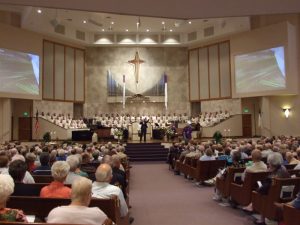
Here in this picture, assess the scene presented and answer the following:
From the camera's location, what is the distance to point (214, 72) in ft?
73.7

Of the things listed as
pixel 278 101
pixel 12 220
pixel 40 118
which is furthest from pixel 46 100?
pixel 12 220

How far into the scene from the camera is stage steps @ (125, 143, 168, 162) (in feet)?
50.9

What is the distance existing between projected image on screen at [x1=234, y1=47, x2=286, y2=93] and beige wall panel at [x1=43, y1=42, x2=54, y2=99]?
37.2ft

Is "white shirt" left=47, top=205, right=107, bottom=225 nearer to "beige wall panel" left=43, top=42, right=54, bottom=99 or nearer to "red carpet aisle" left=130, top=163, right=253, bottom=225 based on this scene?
"red carpet aisle" left=130, top=163, right=253, bottom=225

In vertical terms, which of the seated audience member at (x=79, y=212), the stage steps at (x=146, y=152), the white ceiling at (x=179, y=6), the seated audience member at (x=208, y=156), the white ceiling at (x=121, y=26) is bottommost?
the stage steps at (x=146, y=152)

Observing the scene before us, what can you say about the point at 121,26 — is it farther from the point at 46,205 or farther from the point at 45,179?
the point at 46,205

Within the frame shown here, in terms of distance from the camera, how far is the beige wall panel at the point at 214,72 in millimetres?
22250

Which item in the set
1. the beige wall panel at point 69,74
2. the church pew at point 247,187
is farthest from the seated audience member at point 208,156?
the beige wall panel at point 69,74

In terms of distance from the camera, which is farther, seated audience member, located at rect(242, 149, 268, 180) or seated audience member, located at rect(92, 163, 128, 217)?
seated audience member, located at rect(242, 149, 268, 180)

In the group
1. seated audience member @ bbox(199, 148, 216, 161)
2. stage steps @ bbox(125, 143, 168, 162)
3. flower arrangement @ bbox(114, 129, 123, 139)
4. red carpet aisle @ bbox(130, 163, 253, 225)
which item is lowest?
red carpet aisle @ bbox(130, 163, 253, 225)

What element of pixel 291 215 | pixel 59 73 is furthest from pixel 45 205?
pixel 59 73

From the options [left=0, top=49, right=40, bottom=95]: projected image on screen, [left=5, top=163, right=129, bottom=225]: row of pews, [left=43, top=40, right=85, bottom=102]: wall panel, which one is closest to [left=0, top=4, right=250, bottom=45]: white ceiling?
[left=43, top=40, right=85, bottom=102]: wall panel

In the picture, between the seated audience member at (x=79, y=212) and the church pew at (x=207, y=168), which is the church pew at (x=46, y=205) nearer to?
the seated audience member at (x=79, y=212)

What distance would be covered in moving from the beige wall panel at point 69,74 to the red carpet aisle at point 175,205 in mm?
13175
